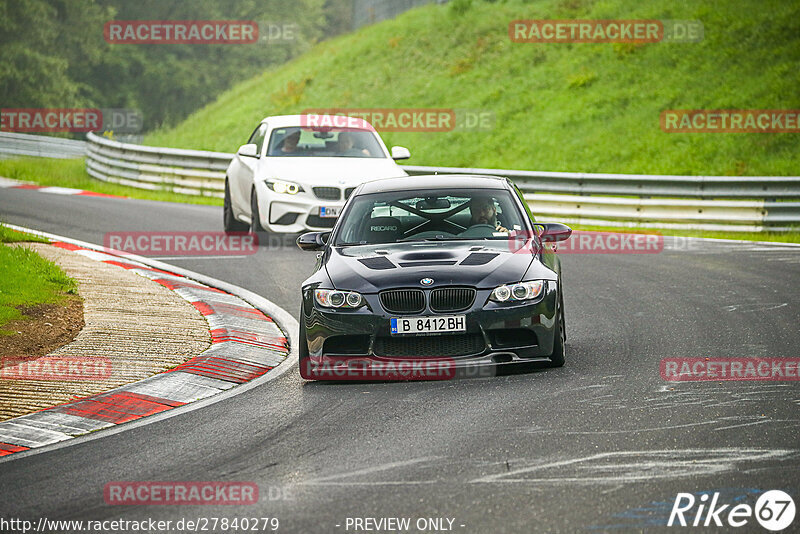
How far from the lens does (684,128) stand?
91.6 feet

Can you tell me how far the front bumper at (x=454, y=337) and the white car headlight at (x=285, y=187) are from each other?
744 centimetres

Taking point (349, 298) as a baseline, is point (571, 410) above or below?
below

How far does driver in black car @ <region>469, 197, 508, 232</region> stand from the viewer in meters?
9.49

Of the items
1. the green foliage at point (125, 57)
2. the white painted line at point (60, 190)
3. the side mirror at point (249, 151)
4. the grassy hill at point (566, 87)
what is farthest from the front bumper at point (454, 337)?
the green foliage at point (125, 57)

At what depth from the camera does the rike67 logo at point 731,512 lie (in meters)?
4.98

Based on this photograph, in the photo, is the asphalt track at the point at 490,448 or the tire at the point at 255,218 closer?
the asphalt track at the point at 490,448

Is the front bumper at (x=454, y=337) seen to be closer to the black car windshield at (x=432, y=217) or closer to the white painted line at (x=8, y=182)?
the black car windshield at (x=432, y=217)

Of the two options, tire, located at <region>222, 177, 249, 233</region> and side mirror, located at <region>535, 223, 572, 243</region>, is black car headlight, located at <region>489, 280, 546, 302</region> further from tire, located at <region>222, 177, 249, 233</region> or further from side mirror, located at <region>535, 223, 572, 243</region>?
tire, located at <region>222, 177, 249, 233</region>

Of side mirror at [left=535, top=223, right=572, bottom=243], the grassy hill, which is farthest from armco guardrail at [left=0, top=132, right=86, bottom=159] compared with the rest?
side mirror at [left=535, top=223, right=572, bottom=243]

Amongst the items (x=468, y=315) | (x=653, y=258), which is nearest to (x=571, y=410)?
(x=468, y=315)

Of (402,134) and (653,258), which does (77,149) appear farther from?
(653,258)

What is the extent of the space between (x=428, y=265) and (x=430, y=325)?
1.90 feet

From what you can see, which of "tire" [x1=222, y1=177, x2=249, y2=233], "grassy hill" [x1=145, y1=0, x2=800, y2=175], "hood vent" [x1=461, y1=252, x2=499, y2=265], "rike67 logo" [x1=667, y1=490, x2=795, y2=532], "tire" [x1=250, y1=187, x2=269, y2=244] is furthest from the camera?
"grassy hill" [x1=145, y1=0, x2=800, y2=175]

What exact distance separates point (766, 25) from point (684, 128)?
20.7 feet
